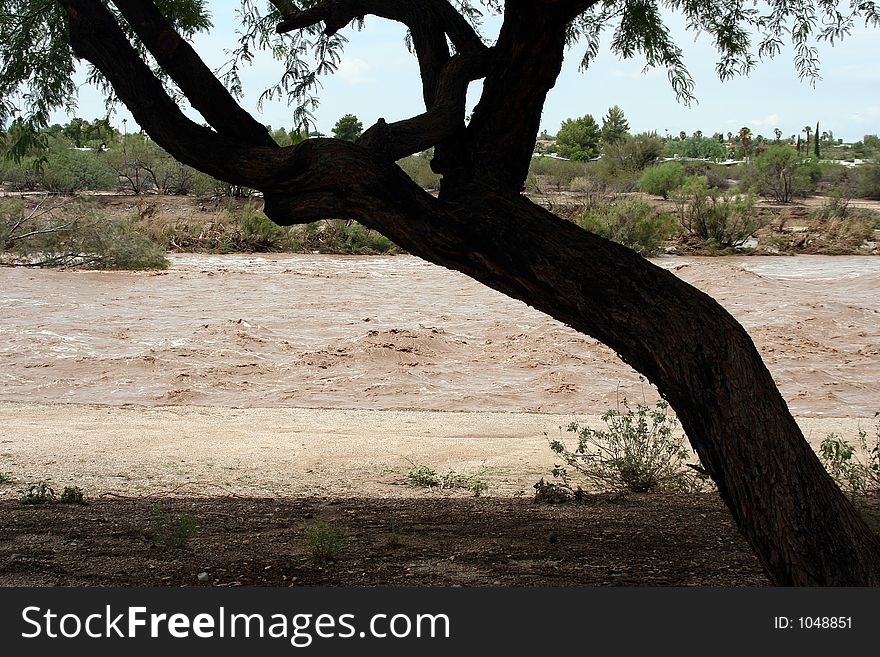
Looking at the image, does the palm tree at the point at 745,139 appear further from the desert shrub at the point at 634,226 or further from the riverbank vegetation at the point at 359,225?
the desert shrub at the point at 634,226

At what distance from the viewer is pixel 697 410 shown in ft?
14.1

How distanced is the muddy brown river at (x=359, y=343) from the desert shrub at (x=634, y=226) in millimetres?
4962

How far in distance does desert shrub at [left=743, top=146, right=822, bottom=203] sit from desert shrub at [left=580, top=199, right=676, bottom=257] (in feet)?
43.2

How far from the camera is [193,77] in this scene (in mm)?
5156

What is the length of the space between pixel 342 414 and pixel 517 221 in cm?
781

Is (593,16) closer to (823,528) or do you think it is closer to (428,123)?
(428,123)

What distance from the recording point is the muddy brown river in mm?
13172

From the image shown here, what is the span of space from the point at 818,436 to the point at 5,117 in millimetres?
7877

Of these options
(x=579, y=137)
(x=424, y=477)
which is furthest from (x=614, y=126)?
(x=424, y=477)

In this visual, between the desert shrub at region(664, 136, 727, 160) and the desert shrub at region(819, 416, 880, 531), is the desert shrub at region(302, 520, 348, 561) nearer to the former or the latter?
the desert shrub at region(819, 416, 880, 531)

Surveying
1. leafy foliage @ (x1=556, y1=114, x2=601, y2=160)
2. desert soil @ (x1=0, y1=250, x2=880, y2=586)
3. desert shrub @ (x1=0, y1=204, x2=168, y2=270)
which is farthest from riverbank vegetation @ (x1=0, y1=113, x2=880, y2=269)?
leafy foliage @ (x1=556, y1=114, x2=601, y2=160)

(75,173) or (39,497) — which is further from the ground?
(75,173)

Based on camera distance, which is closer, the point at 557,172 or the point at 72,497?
the point at 72,497

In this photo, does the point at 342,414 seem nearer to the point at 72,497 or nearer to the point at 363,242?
the point at 72,497
